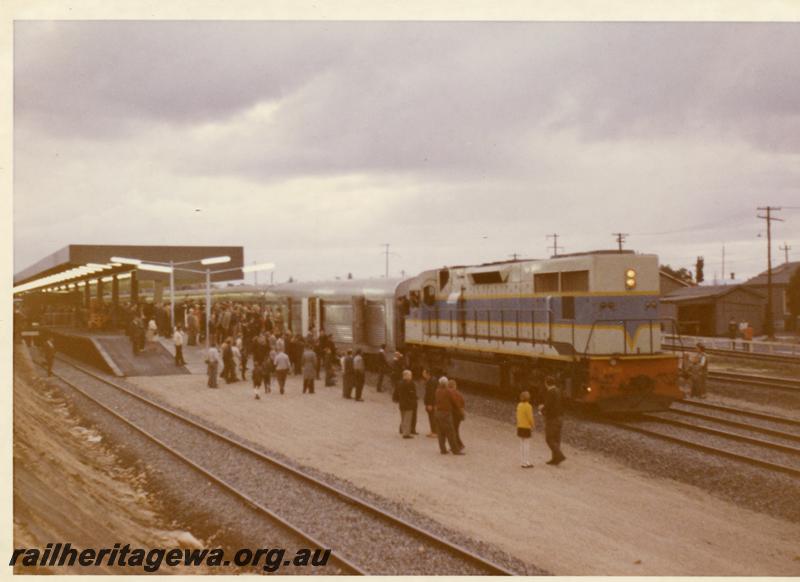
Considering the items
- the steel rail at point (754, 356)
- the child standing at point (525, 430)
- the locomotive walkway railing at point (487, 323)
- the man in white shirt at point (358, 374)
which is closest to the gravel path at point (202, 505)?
the child standing at point (525, 430)

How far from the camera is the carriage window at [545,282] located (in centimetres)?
1633

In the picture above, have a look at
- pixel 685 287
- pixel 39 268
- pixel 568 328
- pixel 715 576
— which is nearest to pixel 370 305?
pixel 568 328

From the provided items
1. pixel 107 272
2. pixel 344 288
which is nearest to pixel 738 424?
pixel 344 288

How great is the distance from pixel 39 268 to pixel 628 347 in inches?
844

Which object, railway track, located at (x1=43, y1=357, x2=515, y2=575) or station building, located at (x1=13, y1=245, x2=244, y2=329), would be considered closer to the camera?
railway track, located at (x1=43, y1=357, x2=515, y2=575)

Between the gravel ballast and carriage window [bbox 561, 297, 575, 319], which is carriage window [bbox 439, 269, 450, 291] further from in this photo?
the gravel ballast

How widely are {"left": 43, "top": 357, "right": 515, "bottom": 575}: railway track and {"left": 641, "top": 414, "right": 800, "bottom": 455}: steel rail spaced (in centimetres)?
716

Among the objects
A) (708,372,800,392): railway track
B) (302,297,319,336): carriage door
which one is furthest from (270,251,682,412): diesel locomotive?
(302,297,319,336): carriage door

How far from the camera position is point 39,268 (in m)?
26.2

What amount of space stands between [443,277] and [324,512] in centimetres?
1168

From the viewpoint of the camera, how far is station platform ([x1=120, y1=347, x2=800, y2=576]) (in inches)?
339

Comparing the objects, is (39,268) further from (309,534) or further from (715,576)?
(715,576)

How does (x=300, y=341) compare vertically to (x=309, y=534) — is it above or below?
above
